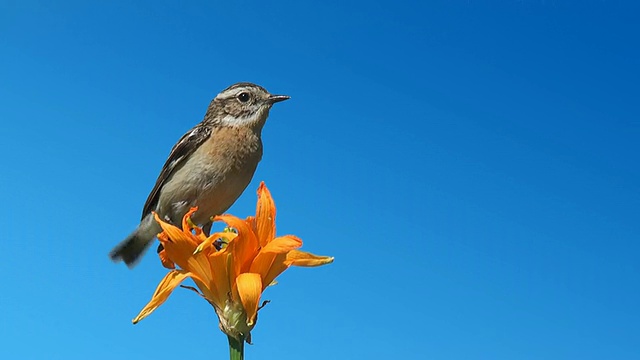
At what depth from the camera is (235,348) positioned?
3.34 meters

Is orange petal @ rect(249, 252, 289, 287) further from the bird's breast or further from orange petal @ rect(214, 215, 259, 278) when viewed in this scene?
the bird's breast

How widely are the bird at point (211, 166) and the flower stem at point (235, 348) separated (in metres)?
4.79

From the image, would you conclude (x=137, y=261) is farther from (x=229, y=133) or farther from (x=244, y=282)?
(x=244, y=282)

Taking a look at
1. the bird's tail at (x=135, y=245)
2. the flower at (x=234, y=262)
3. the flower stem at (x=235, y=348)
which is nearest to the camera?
the flower stem at (x=235, y=348)

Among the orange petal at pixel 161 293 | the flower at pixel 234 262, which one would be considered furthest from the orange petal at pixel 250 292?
the orange petal at pixel 161 293

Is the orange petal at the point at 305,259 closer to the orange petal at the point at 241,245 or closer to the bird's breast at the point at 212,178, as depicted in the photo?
the orange petal at the point at 241,245

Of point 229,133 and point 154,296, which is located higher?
point 229,133

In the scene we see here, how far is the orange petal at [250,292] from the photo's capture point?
11.1ft

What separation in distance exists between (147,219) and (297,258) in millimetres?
5630

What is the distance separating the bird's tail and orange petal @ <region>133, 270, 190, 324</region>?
198 inches

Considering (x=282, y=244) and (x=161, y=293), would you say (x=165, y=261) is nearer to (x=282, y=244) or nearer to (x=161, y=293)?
(x=161, y=293)

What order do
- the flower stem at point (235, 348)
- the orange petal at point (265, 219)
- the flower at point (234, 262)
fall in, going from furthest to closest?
1. the orange petal at point (265, 219)
2. the flower at point (234, 262)
3. the flower stem at point (235, 348)

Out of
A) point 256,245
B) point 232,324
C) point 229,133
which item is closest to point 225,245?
point 256,245

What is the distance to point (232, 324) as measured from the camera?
342 centimetres
